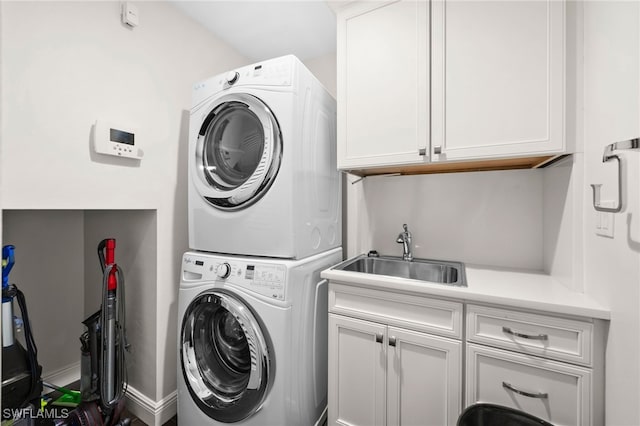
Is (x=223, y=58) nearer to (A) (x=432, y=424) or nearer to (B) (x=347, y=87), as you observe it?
(B) (x=347, y=87)

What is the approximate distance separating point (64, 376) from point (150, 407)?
3.10 ft

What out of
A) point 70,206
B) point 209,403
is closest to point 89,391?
point 209,403

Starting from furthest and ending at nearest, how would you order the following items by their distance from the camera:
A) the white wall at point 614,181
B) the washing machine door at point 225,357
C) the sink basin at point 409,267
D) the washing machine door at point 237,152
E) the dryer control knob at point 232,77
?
the sink basin at point 409,267 → the dryer control knob at point 232,77 → the washing machine door at point 237,152 → the washing machine door at point 225,357 → the white wall at point 614,181

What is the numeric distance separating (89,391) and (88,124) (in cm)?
145

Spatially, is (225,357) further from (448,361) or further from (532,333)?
(532,333)

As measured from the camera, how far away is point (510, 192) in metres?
1.60

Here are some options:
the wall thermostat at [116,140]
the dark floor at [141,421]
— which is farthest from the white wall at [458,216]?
the dark floor at [141,421]

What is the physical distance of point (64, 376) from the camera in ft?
6.58

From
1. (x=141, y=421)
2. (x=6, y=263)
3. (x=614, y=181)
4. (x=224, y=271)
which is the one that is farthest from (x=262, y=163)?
(x=141, y=421)

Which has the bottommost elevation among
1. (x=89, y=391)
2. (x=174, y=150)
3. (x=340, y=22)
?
(x=89, y=391)

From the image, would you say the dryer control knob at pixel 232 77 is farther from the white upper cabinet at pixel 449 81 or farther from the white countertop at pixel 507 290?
the white countertop at pixel 507 290

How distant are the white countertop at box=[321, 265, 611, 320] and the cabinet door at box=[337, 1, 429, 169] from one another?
652 mm

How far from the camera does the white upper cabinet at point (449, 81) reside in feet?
3.86

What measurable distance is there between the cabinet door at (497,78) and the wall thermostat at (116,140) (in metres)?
1.64
